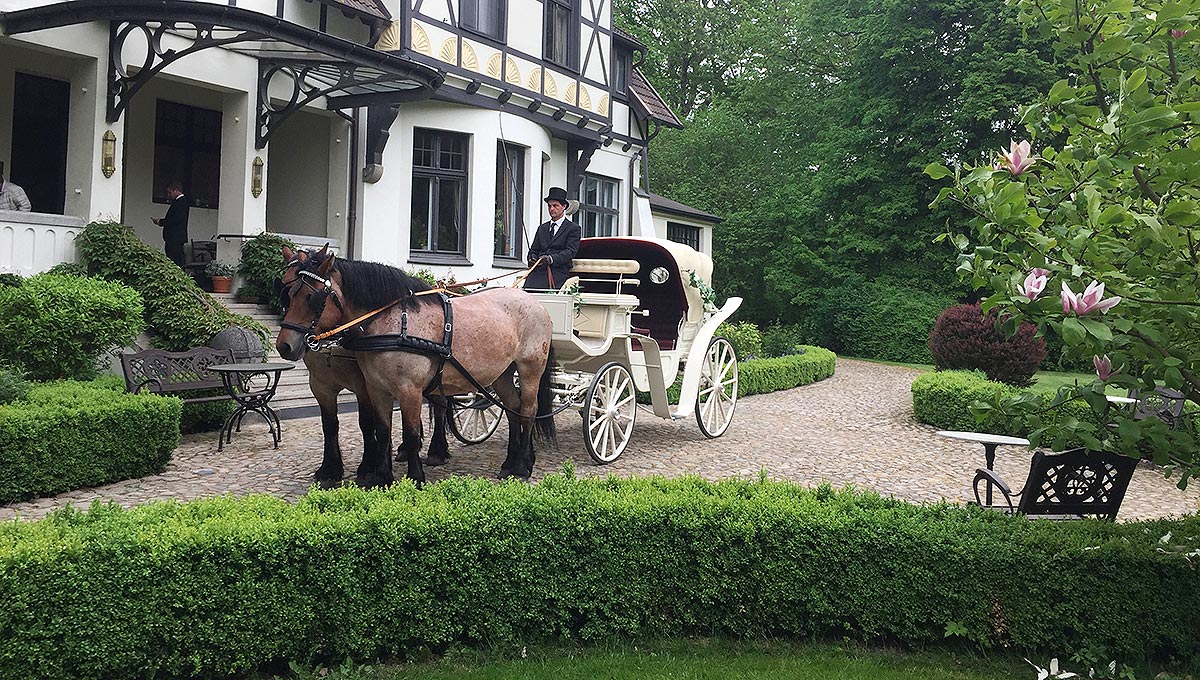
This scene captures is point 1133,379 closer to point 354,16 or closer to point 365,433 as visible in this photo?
point 365,433

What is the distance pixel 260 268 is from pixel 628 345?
730 cm

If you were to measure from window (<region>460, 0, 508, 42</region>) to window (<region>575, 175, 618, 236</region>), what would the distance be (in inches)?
196

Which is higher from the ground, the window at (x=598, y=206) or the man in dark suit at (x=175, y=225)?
A: the window at (x=598, y=206)

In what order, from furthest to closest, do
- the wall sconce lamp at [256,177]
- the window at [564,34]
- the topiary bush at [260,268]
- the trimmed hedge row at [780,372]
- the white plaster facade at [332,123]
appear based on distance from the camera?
the window at [564,34] < the trimmed hedge row at [780,372] < the wall sconce lamp at [256,177] < the topiary bush at [260,268] < the white plaster facade at [332,123]

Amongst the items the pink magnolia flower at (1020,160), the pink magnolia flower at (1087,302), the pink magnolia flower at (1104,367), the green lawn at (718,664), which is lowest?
the green lawn at (718,664)

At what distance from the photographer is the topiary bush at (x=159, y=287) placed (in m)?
10.6

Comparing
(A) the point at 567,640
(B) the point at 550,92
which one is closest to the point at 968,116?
(B) the point at 550,92

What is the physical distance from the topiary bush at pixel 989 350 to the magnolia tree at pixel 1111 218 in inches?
450

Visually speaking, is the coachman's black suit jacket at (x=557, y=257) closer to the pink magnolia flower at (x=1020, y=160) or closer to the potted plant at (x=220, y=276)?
the pink magnolia flower at (x=1020, y=160)

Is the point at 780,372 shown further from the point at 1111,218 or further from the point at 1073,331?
the point at 1073,331

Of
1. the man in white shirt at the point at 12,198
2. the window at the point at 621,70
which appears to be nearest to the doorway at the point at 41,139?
the man in white shirt at the point at 12,198

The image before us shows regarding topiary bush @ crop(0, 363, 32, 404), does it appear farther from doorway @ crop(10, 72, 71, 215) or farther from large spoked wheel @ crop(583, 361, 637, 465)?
doorway @ crop(10, 72, 71, 215)

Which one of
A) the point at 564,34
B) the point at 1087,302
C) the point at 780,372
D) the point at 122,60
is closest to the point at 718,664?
the point at 1087,302

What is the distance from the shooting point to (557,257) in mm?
9062
